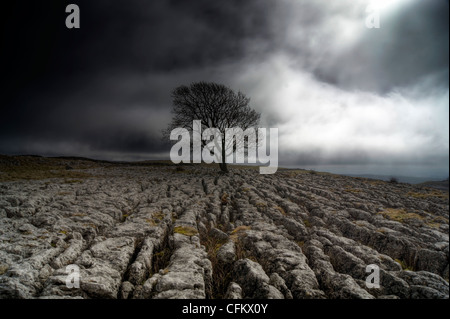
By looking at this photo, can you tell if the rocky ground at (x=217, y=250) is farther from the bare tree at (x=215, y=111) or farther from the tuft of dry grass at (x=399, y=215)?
the bare tree at (x=215, y=111)

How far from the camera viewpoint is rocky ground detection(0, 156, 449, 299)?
14.5ft

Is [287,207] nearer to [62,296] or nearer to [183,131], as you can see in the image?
[62,296]

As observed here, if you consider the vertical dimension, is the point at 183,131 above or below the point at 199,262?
above

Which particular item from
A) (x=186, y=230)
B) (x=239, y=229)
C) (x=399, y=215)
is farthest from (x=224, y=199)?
(x=399, y=215)

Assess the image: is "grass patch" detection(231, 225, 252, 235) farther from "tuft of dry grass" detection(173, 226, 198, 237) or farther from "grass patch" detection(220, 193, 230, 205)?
"grass patch" detection(220, 193, 230, 205)

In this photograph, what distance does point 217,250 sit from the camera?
21.3ft

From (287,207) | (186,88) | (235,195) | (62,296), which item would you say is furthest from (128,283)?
(186,88)

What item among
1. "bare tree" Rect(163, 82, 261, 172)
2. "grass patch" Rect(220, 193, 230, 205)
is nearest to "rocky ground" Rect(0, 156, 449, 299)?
"grass patch" Rect(220, 193, 230, 205)

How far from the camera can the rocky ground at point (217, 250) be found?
4.41 metres

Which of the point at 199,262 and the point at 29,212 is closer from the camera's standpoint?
the point at 199,262

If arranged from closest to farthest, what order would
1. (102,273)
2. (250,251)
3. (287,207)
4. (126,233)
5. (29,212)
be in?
(102,273), (250,251), (126,233), (29,212), (287,207)
